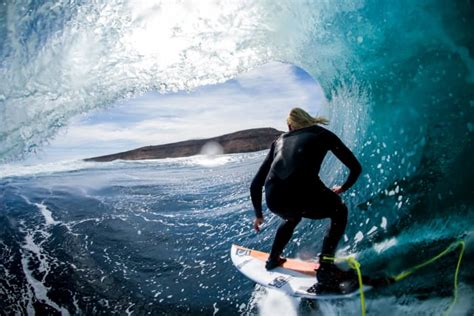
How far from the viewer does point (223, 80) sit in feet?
16.9

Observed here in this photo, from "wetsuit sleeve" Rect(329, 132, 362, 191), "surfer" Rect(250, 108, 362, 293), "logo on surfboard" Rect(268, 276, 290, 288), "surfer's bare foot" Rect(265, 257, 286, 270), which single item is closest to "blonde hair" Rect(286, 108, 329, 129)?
"surfer" Rect(250, 108, 362, 293)

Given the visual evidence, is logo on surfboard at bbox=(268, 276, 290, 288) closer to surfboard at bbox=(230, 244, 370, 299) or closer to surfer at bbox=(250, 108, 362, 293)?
surfboard at bbox=(230, 244, 370, 299)

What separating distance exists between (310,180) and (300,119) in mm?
474

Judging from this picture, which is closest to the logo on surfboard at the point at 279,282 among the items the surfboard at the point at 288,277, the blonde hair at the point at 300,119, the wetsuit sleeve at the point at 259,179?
the surfboard at the point at 288,277

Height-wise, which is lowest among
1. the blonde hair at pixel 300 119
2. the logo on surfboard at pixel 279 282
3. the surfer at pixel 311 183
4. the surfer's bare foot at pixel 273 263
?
the logo on surfboard at pixel 279 282

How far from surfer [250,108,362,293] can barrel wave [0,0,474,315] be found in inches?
31.5

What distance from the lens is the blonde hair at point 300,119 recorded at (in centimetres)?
273

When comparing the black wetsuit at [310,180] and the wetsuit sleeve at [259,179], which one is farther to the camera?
the wetsuit sleeve at [259,179]

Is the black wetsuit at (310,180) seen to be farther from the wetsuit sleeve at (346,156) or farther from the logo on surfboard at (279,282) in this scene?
the logo on surfboard at (279,282)

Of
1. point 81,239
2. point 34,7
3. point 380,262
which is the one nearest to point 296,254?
point 380,262

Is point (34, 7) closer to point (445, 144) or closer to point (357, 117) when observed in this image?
point (357, 117)

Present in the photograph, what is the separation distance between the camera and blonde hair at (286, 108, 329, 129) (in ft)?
8.95

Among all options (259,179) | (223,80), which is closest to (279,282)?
(259,179)

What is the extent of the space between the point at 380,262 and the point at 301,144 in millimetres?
1468
